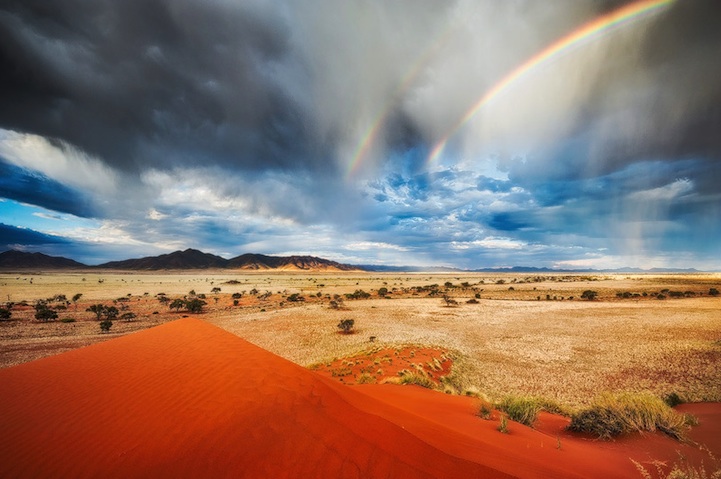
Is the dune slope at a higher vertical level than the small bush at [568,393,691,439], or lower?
higher

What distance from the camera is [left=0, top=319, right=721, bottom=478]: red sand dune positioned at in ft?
12.0

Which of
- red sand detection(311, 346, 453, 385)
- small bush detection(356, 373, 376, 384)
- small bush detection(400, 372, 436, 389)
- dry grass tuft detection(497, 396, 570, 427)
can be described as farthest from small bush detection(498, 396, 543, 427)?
small bush detection(356, 373, 376, 384)

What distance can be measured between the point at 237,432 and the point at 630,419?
318 inches

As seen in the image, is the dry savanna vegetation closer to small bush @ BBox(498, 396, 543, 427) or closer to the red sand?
the red sand

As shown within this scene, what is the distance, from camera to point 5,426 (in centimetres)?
442

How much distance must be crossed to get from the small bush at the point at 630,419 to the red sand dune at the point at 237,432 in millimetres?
366

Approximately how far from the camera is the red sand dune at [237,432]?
3654 millimetres

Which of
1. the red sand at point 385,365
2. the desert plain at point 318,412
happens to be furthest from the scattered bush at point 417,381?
the red sand at point 385,365

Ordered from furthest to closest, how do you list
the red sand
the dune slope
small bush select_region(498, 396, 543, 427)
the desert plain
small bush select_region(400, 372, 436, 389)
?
the red sand → small bush select_region(400, 372, 436, 389) → small bush select_region(498, 396, 543, 427) → the desert plain → the dune slope

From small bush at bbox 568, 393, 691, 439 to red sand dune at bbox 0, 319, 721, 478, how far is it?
37 centimetres

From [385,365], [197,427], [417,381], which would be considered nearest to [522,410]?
[417,381]

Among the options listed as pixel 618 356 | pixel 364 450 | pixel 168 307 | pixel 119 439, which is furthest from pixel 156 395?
pixel 168 307

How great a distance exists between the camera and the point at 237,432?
13.7ft

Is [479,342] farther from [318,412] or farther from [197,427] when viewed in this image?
[197,427]
